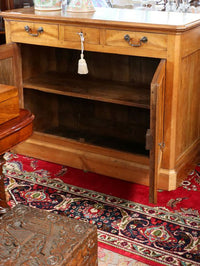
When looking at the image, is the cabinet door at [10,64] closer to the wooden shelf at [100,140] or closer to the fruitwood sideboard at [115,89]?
the fruitwood sideboard at [115,89]

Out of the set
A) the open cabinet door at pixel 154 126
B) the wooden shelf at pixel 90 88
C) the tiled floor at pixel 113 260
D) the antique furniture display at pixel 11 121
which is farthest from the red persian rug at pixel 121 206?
the antique furniture display at pixel 11 121

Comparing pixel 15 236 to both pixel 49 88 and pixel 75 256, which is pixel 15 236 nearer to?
pixel 75 256

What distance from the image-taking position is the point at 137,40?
7.63ft

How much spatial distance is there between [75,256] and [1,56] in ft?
5.70

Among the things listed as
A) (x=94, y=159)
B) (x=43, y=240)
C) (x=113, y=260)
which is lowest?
(x=113, y=260)

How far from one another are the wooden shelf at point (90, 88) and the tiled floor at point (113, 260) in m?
0.91

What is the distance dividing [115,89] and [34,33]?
2.08 feet

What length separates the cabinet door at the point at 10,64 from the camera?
108 inches

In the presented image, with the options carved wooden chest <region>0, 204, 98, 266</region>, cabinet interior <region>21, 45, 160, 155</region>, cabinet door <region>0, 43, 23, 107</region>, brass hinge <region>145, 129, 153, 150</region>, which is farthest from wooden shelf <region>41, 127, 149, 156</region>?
carved wooden chest <region>0, 204, 98, 266</region>

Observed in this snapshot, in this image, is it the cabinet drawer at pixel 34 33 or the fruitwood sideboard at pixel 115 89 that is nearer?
the fruitwood sideboard at pixel 115 89

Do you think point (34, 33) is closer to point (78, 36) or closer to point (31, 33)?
point (31, 33)

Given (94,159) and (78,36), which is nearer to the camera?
(78,36)

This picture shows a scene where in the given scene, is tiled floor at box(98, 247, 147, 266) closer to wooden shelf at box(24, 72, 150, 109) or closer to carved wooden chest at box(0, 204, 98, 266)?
carved wooden chest at box(0, 204, 98, 266)

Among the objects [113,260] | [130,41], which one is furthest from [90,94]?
[113,260]
